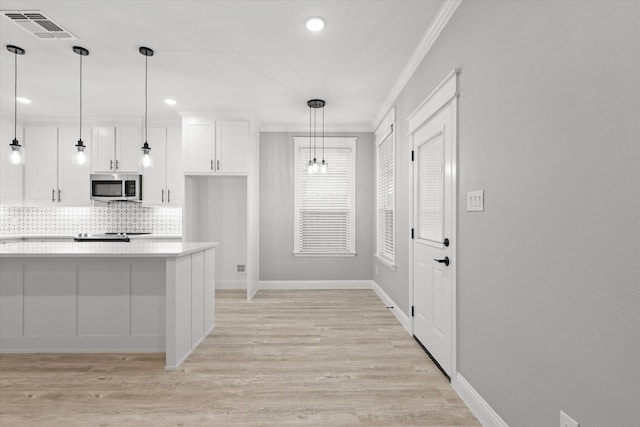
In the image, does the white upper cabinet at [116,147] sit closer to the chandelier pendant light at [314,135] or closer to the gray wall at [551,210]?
the chandelier pendant light at [314,135]

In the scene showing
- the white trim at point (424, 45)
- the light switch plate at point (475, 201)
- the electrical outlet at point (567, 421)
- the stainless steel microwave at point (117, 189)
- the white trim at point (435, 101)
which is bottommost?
the electrical outlet at point (567, 421)

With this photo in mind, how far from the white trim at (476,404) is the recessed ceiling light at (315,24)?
2.93 meters

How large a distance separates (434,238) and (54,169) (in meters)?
6.11

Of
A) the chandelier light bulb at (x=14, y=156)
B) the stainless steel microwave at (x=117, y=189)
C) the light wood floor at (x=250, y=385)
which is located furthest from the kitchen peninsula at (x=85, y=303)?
the stainless steel microwave at (x=117, y=189)

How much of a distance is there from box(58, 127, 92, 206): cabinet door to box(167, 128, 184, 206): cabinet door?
1319 mm

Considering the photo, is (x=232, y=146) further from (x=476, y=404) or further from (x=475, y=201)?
(x=476, y=404)

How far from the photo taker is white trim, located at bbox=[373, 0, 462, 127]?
2.56 meters

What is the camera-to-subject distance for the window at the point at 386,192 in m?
4.56

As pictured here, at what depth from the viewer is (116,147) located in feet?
18.5

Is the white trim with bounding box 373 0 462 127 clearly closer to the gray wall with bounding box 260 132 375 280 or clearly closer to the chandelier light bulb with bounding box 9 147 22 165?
the gray wall with bounding box 260 132 375 280

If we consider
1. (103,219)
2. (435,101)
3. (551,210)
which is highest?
(435,101)

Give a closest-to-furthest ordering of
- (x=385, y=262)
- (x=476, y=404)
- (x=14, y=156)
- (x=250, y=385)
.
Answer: (x=476, y=404) → (x=250, y=385) → (x=14, y=156) → (x=385, y=262)

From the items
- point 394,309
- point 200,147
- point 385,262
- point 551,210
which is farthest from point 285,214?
point 551,210

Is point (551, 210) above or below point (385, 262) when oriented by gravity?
above
